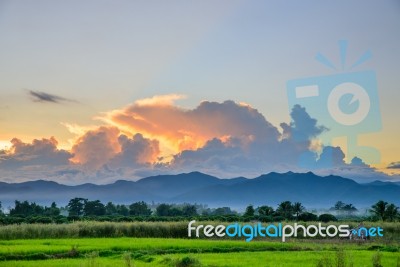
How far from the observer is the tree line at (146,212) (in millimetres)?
37938

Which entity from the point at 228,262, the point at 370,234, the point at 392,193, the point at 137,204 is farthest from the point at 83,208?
the point at 392,193

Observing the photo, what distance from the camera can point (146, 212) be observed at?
2125 inches

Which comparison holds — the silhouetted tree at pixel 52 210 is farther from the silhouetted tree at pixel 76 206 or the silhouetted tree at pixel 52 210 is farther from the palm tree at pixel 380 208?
the palm tree at pixel 380 208

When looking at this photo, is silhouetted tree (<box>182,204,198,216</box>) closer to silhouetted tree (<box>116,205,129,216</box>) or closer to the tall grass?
silhouetted tree (<box>116,205,129,216</box>)

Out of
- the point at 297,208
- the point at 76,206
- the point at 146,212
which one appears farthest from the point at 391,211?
the point at 76,206

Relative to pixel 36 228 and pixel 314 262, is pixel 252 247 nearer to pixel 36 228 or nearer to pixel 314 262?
pixel 314 262

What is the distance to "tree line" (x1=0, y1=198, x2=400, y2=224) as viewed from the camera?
37.9 m

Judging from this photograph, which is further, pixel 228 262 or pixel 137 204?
pixel 137 204

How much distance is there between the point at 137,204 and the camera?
177 ft

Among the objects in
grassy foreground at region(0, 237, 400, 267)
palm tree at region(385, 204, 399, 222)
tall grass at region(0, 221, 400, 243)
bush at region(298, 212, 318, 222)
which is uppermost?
palm tree at region(385, 204, 399, 222)

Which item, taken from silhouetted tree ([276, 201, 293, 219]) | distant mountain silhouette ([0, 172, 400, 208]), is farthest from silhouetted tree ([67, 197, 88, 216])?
distant mountain silhouette ([0, 172, 400, 208])

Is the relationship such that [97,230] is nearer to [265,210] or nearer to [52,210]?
[265,210]

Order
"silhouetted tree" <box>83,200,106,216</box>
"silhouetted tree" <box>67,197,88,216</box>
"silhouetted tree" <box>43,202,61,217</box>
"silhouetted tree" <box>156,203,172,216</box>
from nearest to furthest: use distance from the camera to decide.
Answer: "silhouetted tree" <box>67,197,88,216</box>
"silhouetted tree" <box>43,202,61,217</box>
"silhouetted tree" <box>83,200,106,216</box>
"silhouetted tree" <box>156,203,172,216</box>

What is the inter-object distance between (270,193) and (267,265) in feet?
451
